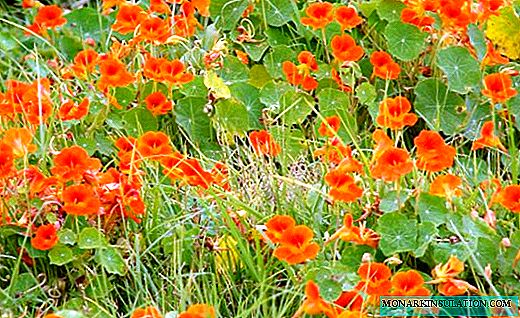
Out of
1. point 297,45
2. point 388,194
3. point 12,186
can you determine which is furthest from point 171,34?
point 388,194

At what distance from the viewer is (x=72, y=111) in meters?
2.34

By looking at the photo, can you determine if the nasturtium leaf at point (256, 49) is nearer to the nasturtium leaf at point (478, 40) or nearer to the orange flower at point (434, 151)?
the nasturtium leaf at point (478, 40)

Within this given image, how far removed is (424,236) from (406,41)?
902 millimetres

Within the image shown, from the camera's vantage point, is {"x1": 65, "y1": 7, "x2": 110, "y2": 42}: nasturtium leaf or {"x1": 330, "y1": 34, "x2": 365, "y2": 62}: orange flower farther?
{"x1": 65, "y1": 7, "x2": 110, "y2": 42}: nasturtium leaf

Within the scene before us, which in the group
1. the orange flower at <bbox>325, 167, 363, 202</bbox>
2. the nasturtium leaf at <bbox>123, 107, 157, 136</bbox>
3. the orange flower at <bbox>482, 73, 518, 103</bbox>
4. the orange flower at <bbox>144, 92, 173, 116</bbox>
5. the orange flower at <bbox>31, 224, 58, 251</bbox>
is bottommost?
the nasturtium leaf at <bbox>123, 107, 157, 136</bbox>

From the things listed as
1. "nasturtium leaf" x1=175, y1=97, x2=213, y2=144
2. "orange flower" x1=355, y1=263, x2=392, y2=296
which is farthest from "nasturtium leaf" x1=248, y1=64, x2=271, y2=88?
"orange flower" x1=355, y1=263, x2=392, y2=296

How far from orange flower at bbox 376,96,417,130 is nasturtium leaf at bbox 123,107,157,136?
0.73 metres

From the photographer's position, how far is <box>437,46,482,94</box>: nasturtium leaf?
Result: 2.52 m

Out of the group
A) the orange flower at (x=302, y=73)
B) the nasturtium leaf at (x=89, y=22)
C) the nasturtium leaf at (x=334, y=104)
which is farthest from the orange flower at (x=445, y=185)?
the nasturtium leaf at (x=89, y=22)

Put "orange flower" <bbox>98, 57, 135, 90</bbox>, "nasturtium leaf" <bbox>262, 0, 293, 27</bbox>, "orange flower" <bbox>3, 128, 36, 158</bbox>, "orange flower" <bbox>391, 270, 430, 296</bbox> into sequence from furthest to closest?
1. "nasturtium leaf" <bbox>262, 0, 293, 27</bbox>
2. "orange flower" <bbox>98, 57, 135, 90</bbox>
3. "orange flower" <bbox>3, 128, 36, 158</bbox>
4. "orange flower" <bbox>391, 270, 430, 296</bbox>

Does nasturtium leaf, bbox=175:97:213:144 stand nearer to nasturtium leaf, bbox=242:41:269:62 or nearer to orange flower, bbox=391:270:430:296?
nasturtium leaf, bbox=242:41:269:62

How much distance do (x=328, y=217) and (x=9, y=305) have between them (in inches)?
28.1

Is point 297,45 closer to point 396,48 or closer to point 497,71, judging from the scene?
point 396,48

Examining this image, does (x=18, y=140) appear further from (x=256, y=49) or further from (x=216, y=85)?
(x=256, y=49)
